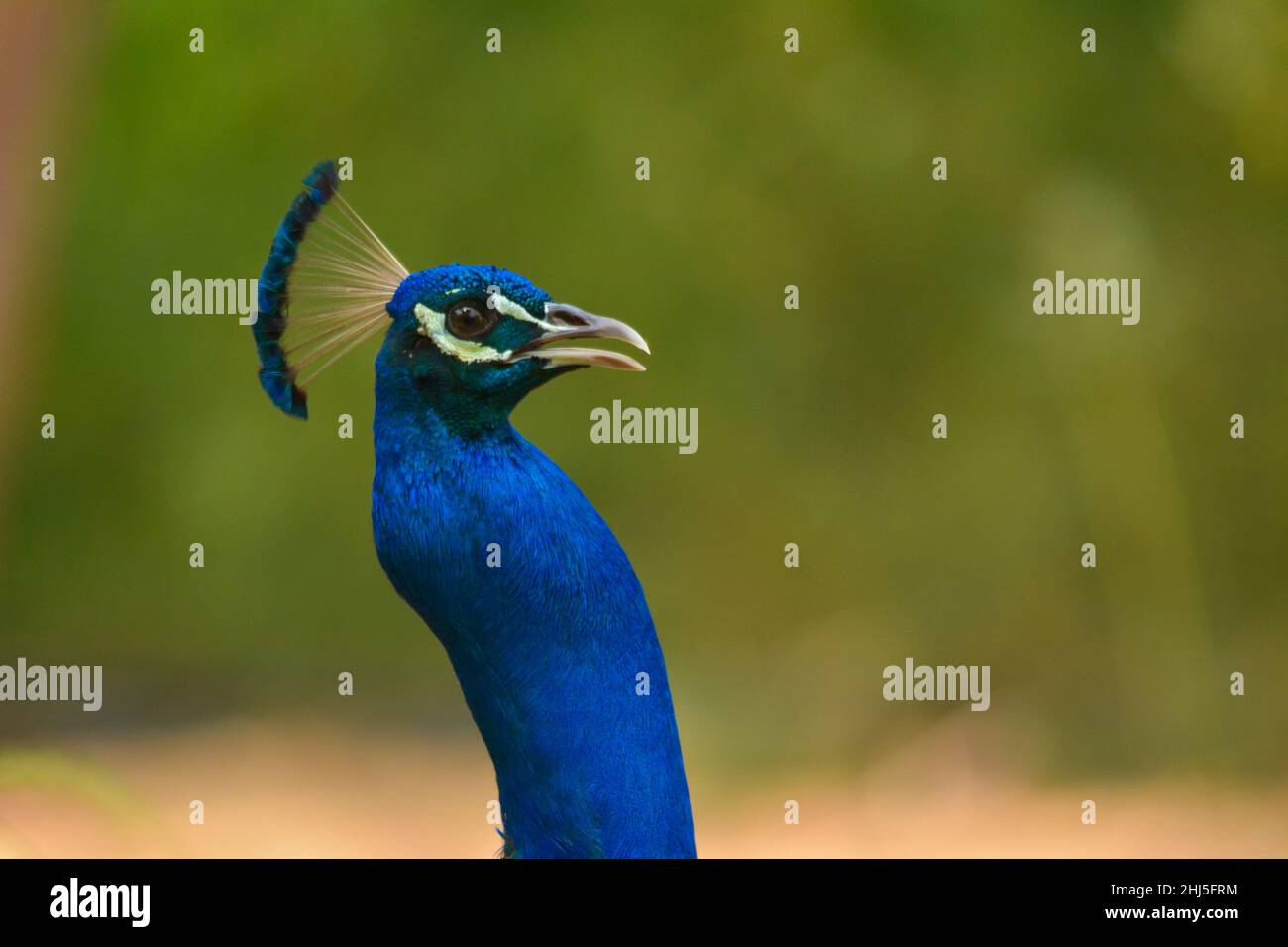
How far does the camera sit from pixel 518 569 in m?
1.83

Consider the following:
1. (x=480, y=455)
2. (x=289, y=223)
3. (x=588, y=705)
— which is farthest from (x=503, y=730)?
(x=289, y=223)

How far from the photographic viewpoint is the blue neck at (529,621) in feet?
5.98

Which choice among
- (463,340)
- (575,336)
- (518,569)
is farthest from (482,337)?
(518,569)

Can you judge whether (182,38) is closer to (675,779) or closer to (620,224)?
(620,224)

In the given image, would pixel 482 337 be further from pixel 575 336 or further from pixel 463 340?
pixel 575 336

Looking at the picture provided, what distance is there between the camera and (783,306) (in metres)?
5.43

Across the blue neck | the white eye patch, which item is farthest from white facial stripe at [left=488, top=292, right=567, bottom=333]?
the blue neck

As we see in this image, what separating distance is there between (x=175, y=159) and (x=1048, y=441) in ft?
11.6

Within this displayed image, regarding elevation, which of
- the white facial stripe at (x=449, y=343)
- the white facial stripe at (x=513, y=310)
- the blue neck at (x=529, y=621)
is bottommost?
the blue neck at (x=529, y=621)

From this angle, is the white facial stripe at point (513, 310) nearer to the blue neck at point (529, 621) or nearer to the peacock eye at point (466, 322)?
the peacock eye at point (466, 322)

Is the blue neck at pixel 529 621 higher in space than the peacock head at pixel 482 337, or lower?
lower

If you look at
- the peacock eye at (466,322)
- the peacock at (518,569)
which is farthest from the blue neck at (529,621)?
the peacock eye at (466,322)

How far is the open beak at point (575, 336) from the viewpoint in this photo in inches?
74.0

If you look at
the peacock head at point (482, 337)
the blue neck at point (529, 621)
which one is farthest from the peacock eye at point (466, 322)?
the blue neck at point (529, 621)
